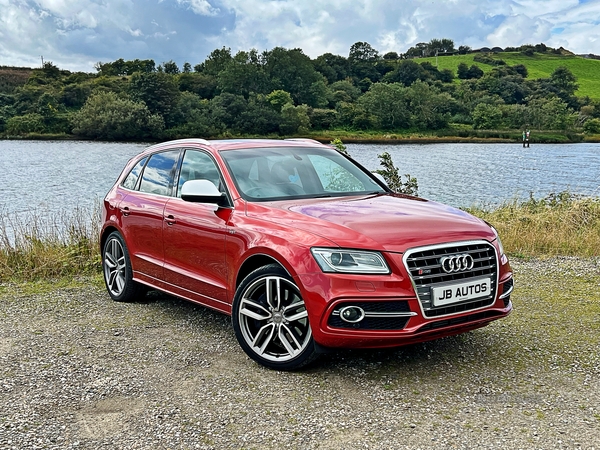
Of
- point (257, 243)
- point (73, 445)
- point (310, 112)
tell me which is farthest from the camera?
point (310, 112)

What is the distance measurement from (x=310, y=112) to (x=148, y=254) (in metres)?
91.7

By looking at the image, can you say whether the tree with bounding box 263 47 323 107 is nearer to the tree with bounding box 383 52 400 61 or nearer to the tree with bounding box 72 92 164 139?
the tree with bounding box 72 92 164 139

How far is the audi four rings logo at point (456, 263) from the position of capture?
413cm

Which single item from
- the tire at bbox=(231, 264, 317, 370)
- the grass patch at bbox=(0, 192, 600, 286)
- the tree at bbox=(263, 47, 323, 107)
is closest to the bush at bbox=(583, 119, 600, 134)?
the tree at bbox=(263, 47, 323, 107)

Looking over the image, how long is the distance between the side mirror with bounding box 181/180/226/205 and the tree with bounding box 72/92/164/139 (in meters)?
75.8

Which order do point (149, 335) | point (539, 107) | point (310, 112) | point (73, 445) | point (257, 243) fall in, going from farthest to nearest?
point (539, 107) < point (310, 112) < point (149, 335) < point (257, 243) < point (73, 445)

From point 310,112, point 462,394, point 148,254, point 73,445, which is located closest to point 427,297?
point 462,394

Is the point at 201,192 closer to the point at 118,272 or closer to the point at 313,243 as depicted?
the point at 313,243

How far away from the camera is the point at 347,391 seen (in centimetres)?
416

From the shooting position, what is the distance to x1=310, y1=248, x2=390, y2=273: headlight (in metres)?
4.02

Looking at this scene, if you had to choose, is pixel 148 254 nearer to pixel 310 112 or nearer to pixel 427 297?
pixel 427 297

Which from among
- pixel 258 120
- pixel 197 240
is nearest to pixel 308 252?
pixel 197 240

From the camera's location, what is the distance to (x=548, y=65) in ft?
501

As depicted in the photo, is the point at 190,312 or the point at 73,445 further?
the point at 190,312
